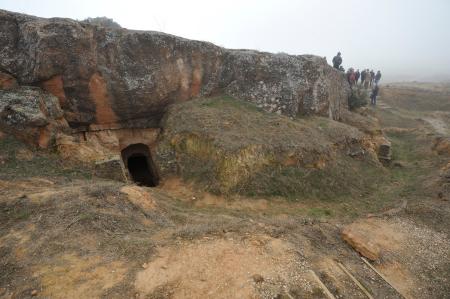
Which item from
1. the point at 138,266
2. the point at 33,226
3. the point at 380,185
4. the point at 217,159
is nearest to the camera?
the point at 138,266

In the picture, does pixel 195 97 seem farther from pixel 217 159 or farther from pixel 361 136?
pixel 361 136

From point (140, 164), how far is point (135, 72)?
4.18m

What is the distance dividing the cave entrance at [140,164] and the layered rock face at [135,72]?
105 centimetres

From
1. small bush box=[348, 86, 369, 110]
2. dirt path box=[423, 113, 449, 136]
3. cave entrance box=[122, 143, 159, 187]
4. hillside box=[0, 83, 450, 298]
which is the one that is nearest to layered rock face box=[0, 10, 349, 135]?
cave entrance box=[122, 143, 159, 187]

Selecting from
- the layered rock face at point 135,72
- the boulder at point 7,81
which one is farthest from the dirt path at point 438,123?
the boulder at point 7,81

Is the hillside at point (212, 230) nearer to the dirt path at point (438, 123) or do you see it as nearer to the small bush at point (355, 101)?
the dirt path at point (438, 123)

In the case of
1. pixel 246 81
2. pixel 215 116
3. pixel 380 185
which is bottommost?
pixel 380 185

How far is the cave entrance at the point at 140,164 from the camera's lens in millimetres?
13034

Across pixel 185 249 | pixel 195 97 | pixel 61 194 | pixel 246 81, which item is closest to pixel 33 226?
pixel 61 194

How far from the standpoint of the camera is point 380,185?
40.5 ft

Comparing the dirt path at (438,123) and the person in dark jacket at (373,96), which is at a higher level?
the person in dark jacket at (373,96)

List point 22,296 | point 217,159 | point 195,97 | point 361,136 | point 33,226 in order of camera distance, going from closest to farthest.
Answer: point 22,296
point 33,226
point 217,159
point 195,97
point 361,136

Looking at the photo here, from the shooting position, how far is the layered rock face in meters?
10.5

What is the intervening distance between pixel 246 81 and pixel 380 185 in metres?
7.17
